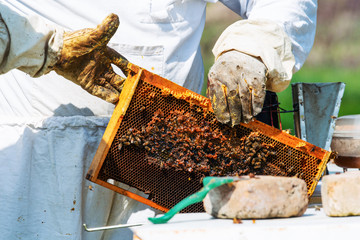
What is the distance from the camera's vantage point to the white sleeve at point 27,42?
5.73 ft

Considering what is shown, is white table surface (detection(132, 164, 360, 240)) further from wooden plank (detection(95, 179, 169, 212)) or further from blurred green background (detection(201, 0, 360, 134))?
blurred green background (detection(201, 0, 360, 134))

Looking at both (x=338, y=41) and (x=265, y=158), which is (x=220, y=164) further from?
(x=338, y=41)

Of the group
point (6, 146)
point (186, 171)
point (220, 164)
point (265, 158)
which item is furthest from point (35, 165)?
point (265, 158)

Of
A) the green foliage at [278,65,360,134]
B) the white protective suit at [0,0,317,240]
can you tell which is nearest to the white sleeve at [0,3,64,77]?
the white protective suit at [0,0,317,240]

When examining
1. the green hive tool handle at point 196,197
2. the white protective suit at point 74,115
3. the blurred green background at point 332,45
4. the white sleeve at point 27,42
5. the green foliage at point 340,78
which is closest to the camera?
the green hive tool handle at point 196,197

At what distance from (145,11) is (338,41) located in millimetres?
6066

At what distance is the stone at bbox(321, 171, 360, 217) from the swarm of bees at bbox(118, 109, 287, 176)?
24.6 inches

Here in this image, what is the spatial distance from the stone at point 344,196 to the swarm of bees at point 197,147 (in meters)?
0.62

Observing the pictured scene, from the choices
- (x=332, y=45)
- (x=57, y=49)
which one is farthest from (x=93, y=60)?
(x=332, y=45)

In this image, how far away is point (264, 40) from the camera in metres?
2.08

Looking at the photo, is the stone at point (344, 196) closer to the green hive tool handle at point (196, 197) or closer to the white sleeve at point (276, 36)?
the green hive tool handle at point (196, 197)

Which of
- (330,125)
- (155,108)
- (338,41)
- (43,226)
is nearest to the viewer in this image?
(155,108)

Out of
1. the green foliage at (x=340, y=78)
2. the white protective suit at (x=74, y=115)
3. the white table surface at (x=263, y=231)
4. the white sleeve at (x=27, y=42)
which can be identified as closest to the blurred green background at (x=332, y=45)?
the green foliage at (x=340, y=78)

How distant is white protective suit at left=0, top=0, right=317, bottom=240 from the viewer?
2.13 m
